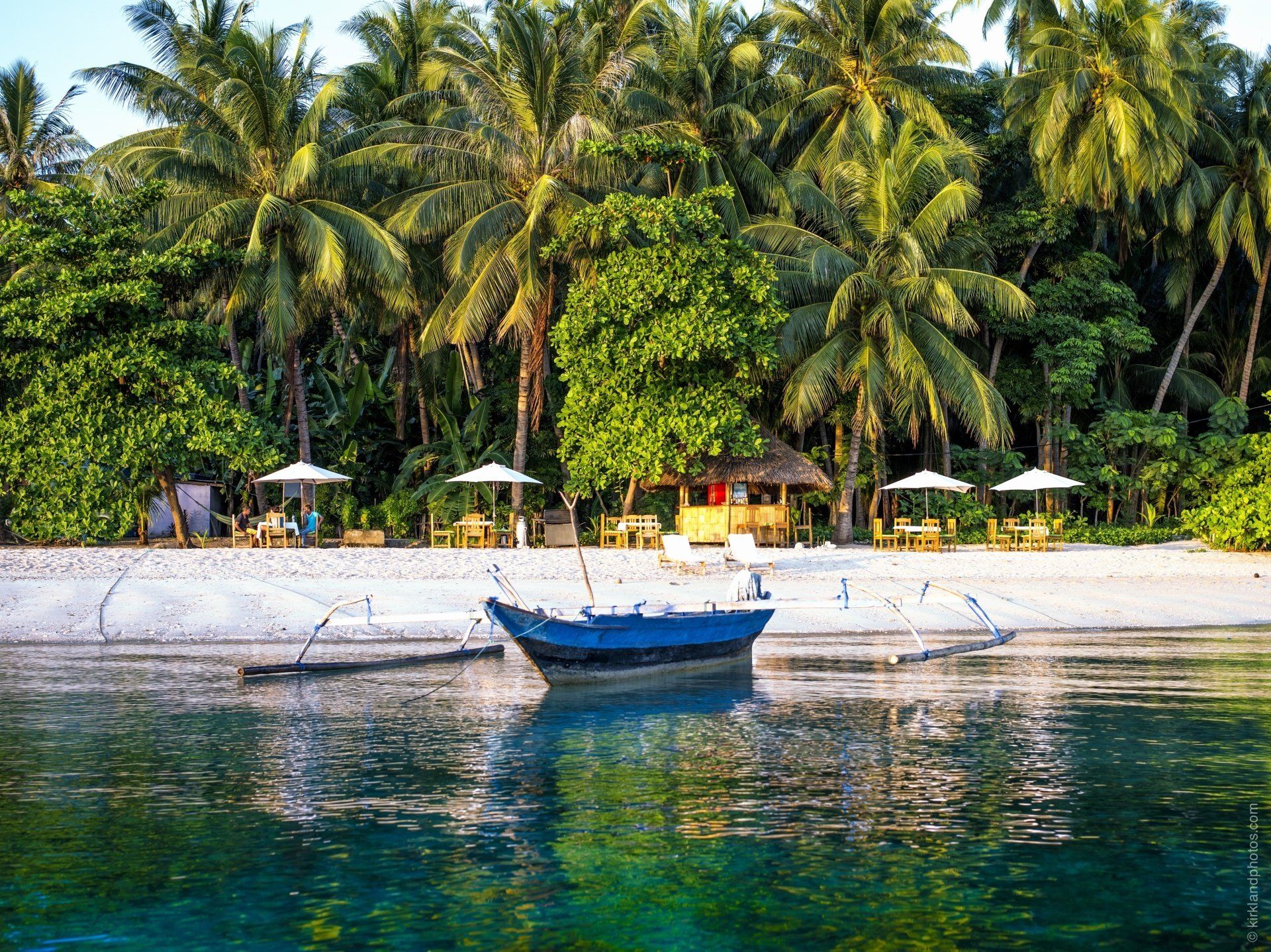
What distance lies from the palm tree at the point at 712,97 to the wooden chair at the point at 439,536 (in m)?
9.65

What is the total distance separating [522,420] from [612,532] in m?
3.55

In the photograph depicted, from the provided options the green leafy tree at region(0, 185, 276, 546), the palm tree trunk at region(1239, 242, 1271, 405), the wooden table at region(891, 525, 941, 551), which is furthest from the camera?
the palm tree trunk at region(1239, 242, 1271, 405)

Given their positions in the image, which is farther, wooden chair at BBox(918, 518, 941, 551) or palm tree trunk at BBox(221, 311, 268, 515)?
palm tree trunk at BBox(221, 311, 268, 515)

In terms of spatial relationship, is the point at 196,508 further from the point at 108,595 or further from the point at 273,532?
the point at 108,595

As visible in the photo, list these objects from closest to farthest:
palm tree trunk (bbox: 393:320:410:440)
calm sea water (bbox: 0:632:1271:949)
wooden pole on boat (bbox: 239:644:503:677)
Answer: calm sea water (bbox: 0:632:1271:949) → wooden pole on boat (bbox: 239:644:503:677) → palm tree trunk (bbox: 393:320:410:440)

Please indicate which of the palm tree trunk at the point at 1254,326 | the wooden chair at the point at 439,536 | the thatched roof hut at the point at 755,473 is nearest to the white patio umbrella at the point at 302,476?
the wooden chair at the point at 439,536

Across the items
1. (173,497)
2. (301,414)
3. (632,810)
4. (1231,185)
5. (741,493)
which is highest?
(1231,185)

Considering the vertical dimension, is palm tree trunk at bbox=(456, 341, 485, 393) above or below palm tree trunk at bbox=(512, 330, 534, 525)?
above

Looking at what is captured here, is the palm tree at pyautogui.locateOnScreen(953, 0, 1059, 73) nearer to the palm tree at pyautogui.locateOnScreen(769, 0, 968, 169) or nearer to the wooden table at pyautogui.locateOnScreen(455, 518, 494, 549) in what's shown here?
the palm tree at pyautogui.locateOnScreen(769, 0, 968, 169)

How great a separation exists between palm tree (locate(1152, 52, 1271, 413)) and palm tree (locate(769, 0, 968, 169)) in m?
6.66

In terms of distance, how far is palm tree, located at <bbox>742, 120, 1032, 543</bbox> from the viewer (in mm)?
29406

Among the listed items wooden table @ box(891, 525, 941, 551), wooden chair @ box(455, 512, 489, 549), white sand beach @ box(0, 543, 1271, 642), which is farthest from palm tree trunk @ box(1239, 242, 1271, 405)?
wooden chair @ box(455, 512, 489, 549)

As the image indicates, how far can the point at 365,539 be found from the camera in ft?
92.9

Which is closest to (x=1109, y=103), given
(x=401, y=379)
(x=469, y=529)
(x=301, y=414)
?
(x=469, y=529)
